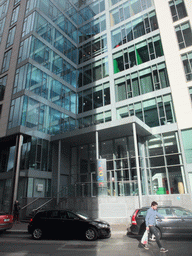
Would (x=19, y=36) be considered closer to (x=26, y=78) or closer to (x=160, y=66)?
(x=26, y=78)

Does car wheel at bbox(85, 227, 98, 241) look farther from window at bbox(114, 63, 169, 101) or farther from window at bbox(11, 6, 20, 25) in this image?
window at bbox(11, 6, 20, 25)

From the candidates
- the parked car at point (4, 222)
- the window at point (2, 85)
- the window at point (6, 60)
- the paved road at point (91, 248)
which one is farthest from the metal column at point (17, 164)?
the window at point (6, 60)

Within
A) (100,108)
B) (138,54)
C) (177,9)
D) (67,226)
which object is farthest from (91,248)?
(177,9)

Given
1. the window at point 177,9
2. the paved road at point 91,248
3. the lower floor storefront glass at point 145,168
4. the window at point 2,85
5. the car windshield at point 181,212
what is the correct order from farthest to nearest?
the window at point 2,85, the window at point 177,9, the lower floor storefront glass at point 145,168, the car windshield at point 181,212, the paved road at point 91,248

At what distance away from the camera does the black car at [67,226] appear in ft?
30.5

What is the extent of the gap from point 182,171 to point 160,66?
10799 mm

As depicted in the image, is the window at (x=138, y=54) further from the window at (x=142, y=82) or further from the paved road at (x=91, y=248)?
the paved road at (x=91, y=248)

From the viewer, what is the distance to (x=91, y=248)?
7812mm

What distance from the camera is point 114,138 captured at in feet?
68.9

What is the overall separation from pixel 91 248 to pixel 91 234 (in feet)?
4.69

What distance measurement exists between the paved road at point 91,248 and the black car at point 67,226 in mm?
387

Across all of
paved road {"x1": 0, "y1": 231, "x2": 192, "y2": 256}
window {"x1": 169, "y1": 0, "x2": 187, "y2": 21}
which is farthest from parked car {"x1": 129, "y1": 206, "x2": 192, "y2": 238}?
window {"x1": 169, "y1": 0, "x2": 187, "y2": 21}

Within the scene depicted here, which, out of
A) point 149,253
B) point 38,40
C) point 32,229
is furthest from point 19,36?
point 149,253

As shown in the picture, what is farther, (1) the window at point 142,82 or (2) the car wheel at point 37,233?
(1) the window at point 142,82
